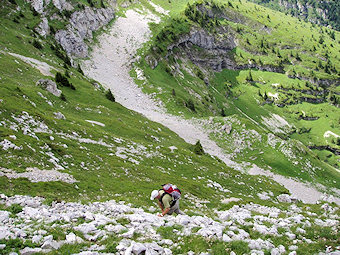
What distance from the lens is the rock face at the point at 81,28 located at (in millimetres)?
106438

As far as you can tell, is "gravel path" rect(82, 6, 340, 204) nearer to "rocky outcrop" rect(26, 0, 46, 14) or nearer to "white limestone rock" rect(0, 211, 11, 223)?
"rocky outcrop" rect(26, 0, 46, 14)

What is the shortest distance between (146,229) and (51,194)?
7168 millimetres

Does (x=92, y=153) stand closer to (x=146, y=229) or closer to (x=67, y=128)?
(x=67, y=128)

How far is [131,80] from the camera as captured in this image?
112250 mm

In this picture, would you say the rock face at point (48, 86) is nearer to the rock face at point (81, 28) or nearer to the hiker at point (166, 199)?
the hiker at point (166, 199)

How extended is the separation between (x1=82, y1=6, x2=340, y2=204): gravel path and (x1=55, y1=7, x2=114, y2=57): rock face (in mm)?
6556

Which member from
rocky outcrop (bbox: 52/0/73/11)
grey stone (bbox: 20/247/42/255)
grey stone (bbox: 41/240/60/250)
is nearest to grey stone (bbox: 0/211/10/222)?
grey stone (bbox: 20/247/42/255)

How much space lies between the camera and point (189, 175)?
112ft

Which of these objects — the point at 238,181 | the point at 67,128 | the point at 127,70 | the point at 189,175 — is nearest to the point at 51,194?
the point at 67,128

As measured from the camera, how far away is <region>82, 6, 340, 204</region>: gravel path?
6159 cm

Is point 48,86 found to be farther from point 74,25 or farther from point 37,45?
point 74,25

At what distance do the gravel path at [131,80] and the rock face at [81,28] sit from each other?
21.5 feet

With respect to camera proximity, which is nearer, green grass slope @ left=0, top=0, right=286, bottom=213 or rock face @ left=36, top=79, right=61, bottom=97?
green grass slope @ left=0, top=0, right=286, bottom=213

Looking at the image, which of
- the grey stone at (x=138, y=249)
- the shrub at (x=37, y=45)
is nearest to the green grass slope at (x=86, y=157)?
the grey stone at (x=138, y=249)
